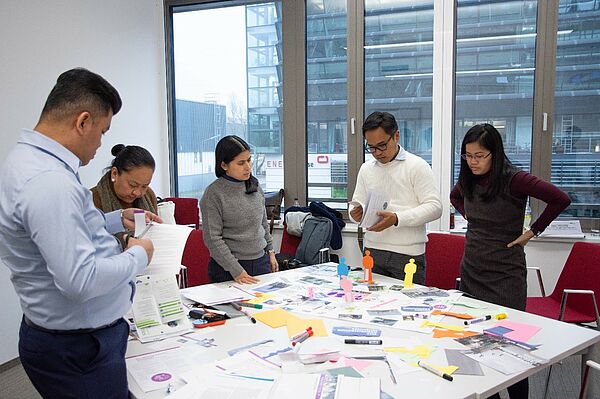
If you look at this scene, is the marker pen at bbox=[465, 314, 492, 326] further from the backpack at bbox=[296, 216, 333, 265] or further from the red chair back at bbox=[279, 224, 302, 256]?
the red chair back at bbox=[279, 224, 302, 256]

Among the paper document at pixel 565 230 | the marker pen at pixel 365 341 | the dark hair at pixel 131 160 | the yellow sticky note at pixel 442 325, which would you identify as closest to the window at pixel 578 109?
the paper document at pixel 565 230

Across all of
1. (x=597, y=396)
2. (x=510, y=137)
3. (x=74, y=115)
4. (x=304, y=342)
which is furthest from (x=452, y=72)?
(x=74, y=115)

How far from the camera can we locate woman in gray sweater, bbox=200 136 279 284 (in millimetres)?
2404

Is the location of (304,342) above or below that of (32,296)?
below

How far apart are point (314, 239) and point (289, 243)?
13.3 inches

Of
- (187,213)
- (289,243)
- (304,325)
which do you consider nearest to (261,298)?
(304,325)

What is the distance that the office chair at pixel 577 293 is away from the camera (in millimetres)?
2678

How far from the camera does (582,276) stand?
2824 mm

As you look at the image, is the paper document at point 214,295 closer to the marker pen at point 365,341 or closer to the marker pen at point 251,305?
the marker pen at point 251,305

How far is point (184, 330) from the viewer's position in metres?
1.79

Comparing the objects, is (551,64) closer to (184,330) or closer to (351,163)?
(351,163)

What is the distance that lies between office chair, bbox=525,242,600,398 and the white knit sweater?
0.93m

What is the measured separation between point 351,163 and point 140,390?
10.7ft

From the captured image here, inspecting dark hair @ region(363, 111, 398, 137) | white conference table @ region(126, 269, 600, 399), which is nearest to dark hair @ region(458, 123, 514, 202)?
dark hair @ region(363, 111, 398, 137)
